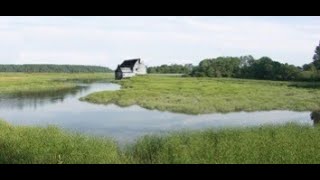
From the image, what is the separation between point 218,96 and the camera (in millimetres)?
14820

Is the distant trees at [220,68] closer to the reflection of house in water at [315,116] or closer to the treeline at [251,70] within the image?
the treeline at [251,70]

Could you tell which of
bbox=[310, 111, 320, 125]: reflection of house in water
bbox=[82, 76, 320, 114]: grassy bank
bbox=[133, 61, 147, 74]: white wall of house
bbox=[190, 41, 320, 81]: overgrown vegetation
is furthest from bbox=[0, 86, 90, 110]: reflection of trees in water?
bbox=[310, 111, 320, 125]: reflection of house in water

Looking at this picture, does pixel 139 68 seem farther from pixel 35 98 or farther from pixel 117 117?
pixel 35 98

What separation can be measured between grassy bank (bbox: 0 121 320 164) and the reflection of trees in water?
5.16 metres

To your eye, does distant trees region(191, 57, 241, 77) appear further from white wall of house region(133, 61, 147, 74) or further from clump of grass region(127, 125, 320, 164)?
clump of grass region(127, 125, 320, 164)

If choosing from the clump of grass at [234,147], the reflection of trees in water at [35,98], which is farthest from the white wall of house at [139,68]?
the clump of grass at [234,147]

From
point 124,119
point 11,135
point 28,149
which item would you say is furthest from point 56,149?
point 124,119

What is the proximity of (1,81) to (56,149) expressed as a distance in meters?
11.1

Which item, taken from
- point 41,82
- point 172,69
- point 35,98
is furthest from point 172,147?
point 41,82

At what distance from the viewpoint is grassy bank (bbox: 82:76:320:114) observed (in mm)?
13812

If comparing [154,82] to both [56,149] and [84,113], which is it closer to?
[84,113]

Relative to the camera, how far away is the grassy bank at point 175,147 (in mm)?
6273

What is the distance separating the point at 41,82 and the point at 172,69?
659 centimetres

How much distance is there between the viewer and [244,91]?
1470 cm
